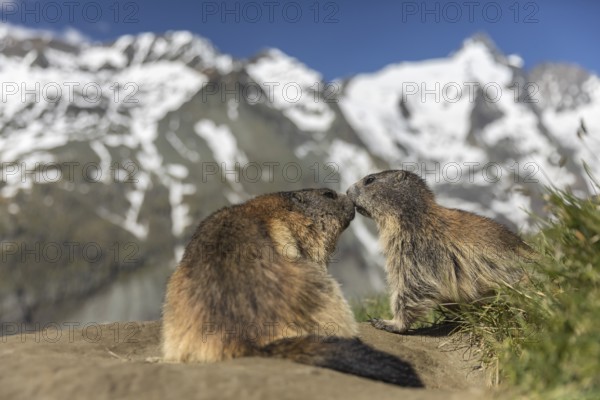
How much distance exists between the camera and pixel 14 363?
4727 mm

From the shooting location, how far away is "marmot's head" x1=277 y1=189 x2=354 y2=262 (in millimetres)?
6855

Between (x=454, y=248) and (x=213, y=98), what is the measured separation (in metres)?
198

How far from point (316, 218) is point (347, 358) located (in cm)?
307

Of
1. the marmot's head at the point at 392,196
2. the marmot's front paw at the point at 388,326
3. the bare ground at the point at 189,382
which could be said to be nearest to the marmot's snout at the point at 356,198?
the marmot's head at the point at 392,196

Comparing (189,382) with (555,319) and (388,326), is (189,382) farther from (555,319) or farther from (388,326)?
(388,326)

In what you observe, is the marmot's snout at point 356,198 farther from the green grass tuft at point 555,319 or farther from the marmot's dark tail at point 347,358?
the marmot's dark tail at point 347,358

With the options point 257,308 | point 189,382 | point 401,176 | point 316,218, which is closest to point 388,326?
point 316,218

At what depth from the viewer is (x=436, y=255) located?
7.36 m

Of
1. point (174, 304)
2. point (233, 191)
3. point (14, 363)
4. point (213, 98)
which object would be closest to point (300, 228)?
point (174, 304)

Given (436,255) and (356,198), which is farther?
(356,198)

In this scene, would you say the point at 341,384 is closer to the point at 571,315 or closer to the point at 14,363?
the point at 571,315

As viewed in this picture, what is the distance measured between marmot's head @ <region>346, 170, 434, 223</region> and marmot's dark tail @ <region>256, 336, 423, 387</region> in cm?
343

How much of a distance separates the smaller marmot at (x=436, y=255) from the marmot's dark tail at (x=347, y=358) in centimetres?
258

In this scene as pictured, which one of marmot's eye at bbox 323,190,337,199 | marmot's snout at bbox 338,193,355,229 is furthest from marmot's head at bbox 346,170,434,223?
marmot's eye at bbox 323,190,337,199
